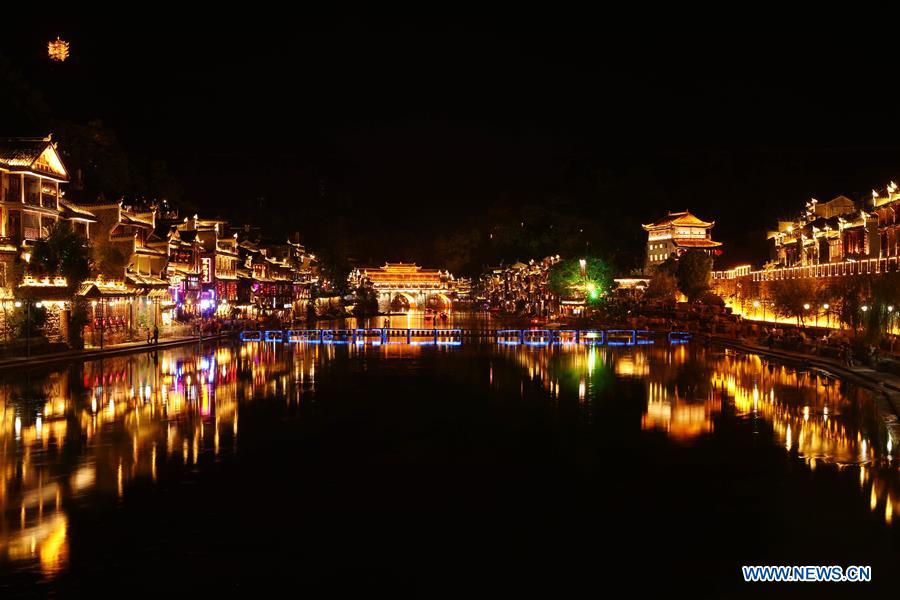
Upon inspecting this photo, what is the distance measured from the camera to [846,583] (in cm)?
1057

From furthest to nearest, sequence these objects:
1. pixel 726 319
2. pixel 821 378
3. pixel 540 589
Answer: pixel 726 319
pixel 821 378
pixel 540 589

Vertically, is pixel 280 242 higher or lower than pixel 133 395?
higher

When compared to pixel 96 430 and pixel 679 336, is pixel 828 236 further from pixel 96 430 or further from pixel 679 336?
pixel 96 430

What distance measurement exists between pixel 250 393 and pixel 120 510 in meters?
15.2

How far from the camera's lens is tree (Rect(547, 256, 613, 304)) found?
99000 mm

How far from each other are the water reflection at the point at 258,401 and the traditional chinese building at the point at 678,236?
72.8m

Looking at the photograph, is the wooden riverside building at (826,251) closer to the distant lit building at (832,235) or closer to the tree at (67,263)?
the distant lit building at (832,235)

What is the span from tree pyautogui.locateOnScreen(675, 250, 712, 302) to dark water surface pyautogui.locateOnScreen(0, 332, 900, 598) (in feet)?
200

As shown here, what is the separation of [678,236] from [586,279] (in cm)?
2398

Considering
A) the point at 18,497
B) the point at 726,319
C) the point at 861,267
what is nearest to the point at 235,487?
the point at 18,497

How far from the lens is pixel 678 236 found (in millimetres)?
117438

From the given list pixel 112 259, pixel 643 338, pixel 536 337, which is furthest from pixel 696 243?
pixel 112 259

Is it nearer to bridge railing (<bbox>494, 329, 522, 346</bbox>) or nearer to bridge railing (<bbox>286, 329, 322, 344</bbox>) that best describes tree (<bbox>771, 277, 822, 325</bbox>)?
bridge railing (<bbox>494, 329, 522, 346</bbox>)

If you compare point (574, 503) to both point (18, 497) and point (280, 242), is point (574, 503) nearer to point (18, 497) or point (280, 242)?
point (18, 497)
